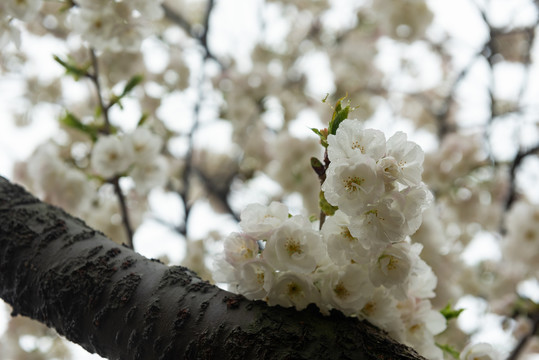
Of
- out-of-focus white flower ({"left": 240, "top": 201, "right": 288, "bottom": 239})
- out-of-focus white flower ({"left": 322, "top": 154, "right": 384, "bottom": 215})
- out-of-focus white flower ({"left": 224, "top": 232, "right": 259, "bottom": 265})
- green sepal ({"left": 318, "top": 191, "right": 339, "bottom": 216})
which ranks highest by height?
out-of-focus white flower ({"left": 322, "top": 154, "right": 384, "bottom": 215})

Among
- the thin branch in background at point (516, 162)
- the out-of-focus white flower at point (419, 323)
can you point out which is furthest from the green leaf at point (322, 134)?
the thin branch in background at point (516, 162)

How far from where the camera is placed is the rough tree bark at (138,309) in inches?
27.0

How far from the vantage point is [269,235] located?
78 centimetres

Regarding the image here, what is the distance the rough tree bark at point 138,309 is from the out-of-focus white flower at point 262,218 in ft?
0.37

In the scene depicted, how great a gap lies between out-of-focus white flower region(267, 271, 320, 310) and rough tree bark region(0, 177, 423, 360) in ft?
0.05

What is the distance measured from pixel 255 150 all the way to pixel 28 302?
8.87ft

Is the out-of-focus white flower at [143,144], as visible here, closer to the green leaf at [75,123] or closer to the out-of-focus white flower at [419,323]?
the green leaf at [75,123]

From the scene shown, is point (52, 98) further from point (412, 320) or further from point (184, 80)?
point (412, 320)

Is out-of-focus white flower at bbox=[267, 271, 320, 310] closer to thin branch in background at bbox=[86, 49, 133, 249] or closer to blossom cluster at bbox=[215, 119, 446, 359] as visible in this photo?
blossom cluster at bbox=[215, 119, 446, 359]

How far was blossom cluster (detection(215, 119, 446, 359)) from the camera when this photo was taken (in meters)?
0.71

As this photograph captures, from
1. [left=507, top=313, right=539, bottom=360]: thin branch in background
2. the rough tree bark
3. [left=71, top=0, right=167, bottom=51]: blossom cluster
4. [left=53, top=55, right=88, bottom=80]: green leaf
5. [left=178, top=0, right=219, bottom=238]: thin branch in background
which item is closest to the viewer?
the rough tree bark

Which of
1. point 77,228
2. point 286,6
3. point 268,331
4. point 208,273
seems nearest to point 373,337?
point 268,331

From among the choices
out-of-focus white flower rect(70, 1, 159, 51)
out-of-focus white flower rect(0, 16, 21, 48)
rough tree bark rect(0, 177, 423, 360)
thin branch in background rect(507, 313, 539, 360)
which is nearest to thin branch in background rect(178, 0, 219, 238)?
out-of-focus white flower rect(70, 1, 159, 51)

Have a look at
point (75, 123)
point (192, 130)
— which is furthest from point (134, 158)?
point (192, 130)
